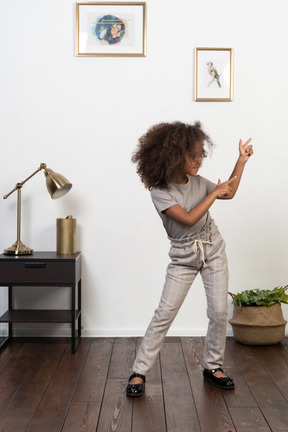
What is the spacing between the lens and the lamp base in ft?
10.5

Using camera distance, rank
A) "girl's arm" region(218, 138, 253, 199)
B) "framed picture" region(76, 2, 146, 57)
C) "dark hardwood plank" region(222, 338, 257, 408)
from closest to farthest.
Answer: "dark hardwood plank" region(222, 338, 257, 408) → "girl's arm" region(218, 138, 253, 199) → "framed picture" region(76, 2, 146, 57)

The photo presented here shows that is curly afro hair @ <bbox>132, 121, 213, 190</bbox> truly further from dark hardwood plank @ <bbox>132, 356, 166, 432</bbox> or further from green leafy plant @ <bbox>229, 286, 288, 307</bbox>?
green leafy plant @ <bbox>229, 286, 288, 307</bbox>

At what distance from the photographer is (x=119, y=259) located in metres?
3.49

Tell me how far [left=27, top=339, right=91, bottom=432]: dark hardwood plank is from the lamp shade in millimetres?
903

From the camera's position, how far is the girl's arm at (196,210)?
2.33m

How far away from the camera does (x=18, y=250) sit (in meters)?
A: 3.21

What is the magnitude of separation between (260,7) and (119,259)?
1.79 metres

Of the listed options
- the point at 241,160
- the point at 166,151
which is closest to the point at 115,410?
the point at 166,151

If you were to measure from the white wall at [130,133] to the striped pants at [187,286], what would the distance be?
998mm

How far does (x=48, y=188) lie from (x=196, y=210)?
113 centimetres

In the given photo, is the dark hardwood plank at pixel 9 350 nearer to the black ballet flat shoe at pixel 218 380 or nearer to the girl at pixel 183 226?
the girl at pixel 183 226

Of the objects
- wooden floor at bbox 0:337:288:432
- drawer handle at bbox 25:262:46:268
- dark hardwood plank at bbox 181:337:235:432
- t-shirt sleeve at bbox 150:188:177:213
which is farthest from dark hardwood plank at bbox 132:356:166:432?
drawer handle at bbox 25:262:46:268

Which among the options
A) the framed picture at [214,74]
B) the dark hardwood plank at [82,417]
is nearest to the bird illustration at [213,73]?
the framed picture at [214,74]

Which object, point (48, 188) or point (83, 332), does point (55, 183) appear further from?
point (83, 332)
